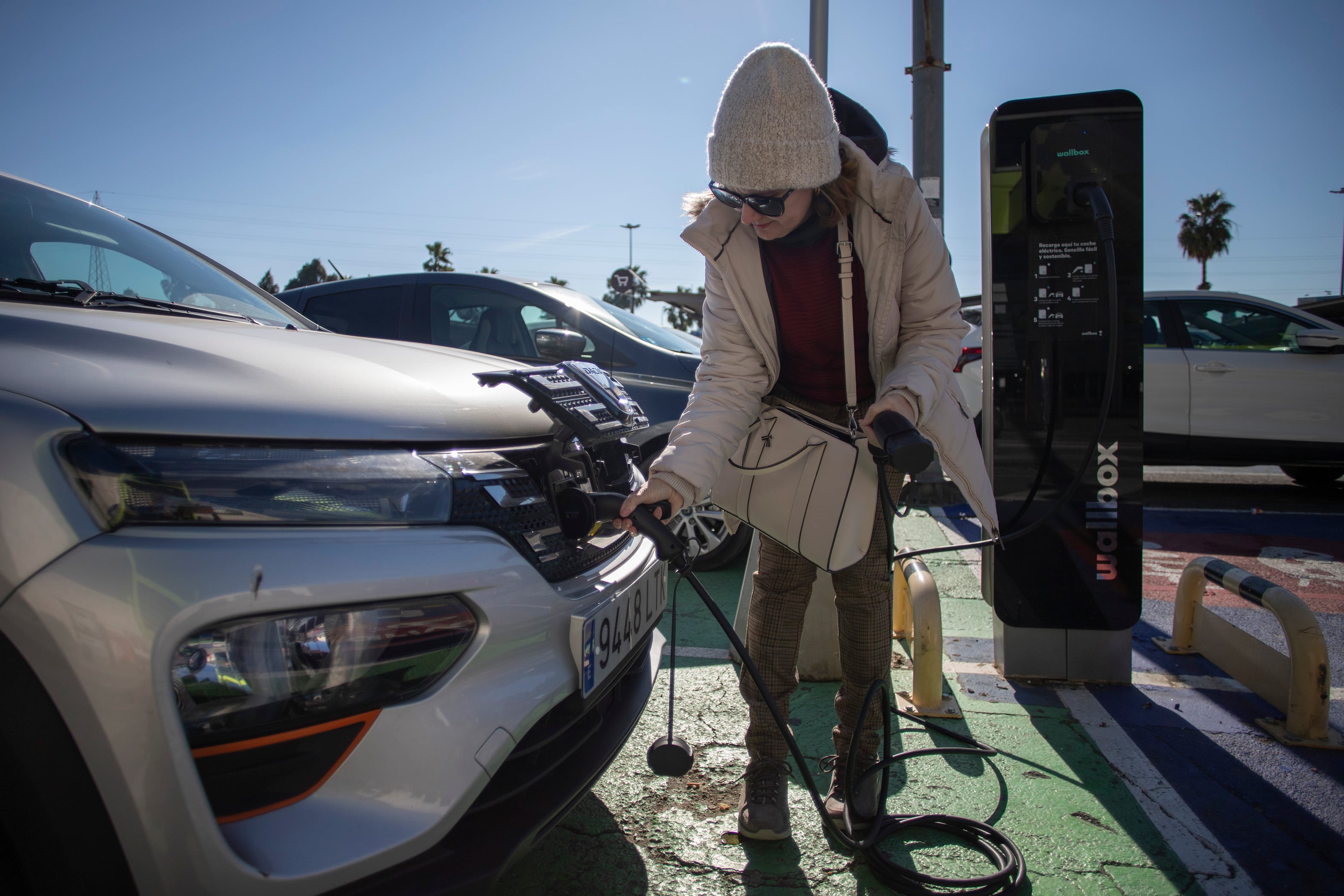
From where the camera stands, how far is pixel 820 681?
2.88m

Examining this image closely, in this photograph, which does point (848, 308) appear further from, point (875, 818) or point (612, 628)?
point (875, 818)

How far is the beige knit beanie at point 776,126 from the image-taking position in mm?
1604

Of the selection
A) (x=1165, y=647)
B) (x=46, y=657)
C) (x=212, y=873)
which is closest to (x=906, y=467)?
(x=212, y=873)

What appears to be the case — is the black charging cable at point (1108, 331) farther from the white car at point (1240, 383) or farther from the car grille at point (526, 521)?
the white car at point (1240, 383)

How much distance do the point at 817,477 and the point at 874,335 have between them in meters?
0.36

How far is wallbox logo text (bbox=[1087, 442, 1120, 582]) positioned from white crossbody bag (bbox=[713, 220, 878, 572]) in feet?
4.41

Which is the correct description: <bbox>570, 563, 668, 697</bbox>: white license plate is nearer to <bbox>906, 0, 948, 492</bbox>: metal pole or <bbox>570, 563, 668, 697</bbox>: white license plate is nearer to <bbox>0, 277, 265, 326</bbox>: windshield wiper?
<bbox>0, 277, 265, 326</bbox>: windshield wiper

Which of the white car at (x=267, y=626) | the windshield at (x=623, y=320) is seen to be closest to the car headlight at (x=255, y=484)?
the white car at (x=267, y=626)

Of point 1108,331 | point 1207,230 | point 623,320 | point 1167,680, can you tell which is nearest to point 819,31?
point 623,320

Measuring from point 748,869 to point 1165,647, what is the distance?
2.26 metres

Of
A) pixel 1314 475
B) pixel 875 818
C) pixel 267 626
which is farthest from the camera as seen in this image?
pixel 1314 475

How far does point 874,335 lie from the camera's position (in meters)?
1.85

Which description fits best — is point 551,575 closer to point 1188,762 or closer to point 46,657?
point 46,657

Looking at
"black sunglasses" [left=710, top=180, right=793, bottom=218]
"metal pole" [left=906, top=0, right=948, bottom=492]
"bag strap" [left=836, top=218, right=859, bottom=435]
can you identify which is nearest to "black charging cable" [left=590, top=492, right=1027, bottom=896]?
"bag strap" [left=836, top=218, right=859, bottom=435]
